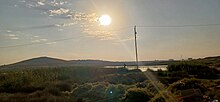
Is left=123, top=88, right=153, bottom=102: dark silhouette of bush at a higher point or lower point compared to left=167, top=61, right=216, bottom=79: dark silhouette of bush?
lower

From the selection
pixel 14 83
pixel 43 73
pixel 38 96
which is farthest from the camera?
pixel 43 73

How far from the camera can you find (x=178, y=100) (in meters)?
15.5

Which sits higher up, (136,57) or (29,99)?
(136,57)

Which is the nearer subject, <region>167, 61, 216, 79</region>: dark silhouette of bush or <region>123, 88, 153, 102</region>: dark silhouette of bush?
<region>123, 88, 153, 102</region>: dark silhouette of bush

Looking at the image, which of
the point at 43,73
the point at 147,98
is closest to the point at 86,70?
the point at 43,73

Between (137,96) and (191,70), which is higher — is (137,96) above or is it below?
below

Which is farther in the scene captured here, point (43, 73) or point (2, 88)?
point (43, 73)

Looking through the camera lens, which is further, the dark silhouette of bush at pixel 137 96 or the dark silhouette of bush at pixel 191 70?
the dark silhouette of bush at pixel 191 70

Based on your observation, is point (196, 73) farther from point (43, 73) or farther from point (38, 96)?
point (38, 96)

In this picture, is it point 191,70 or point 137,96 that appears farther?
point 191,70

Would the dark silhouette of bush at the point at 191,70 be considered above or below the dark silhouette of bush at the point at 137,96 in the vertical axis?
above

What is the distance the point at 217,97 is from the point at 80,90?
10.6 meters

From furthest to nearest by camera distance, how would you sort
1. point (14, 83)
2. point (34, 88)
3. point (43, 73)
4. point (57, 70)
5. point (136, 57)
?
point (136, 57) → point (57, 70) → point (43, 73) → point (14, 83) → point (34, 88)

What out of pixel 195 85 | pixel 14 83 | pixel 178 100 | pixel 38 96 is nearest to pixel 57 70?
pixel 14 83
